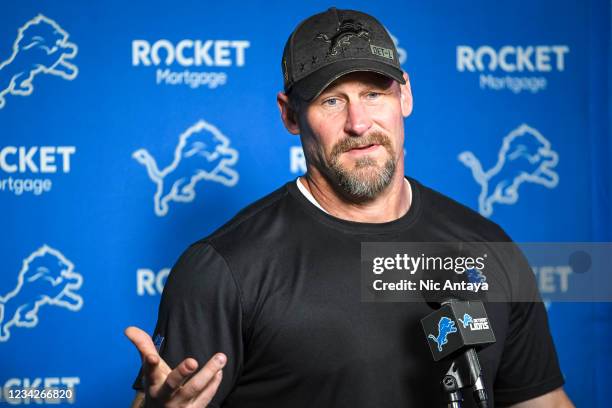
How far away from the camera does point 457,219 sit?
1.55m

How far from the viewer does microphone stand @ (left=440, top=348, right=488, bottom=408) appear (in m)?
1.11

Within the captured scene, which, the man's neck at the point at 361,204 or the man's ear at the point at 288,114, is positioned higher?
the man's ear at the point at 288,114

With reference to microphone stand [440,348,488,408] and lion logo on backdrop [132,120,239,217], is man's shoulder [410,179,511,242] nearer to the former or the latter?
microphone stand [440,348,488,408]

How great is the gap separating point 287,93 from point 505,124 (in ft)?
3.01

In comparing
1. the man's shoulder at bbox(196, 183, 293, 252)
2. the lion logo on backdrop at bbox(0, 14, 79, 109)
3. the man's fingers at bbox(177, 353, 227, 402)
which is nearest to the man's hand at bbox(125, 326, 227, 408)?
the man's fingers at bbox(177, 353, 227, 402)

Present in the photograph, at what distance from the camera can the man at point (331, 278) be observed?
135 cm

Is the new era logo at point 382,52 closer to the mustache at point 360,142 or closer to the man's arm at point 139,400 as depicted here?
the mustache at point 360,142

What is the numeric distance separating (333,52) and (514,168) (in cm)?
97

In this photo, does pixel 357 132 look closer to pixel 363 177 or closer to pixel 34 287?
pixel 363 177

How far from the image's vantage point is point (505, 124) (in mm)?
2232

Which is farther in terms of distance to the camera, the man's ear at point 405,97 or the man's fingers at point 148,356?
the man's ear at point 405,97

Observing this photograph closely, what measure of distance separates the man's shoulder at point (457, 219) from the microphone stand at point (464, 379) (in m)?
0.42

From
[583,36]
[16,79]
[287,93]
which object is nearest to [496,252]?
[287,93]

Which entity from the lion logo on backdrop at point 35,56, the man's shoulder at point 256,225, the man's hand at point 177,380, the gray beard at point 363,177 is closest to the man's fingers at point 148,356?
the man's hand at point 177,380
